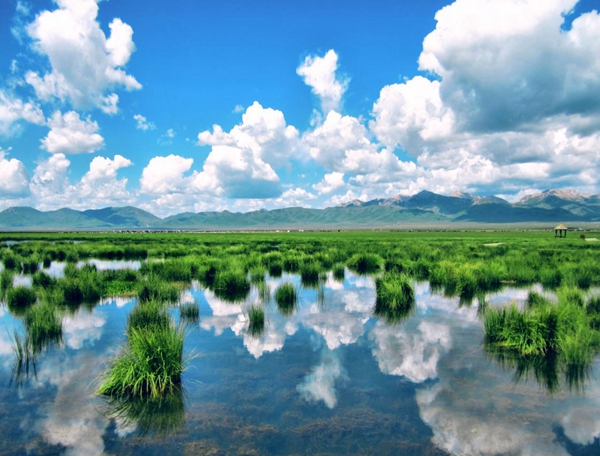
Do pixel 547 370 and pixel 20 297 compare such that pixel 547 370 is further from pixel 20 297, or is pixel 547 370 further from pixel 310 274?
pixel 20 297

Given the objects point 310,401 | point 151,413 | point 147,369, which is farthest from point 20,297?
point 310,401

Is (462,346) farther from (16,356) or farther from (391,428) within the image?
(16,356)

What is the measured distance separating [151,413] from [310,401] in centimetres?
301

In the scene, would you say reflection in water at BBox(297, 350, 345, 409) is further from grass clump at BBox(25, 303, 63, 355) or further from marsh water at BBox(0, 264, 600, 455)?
grass clump at BBox(25, 303, 63, 355)

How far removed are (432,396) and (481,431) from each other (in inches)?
55.2

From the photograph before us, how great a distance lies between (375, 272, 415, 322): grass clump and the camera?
601 inches

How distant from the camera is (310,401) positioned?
7.95 meters

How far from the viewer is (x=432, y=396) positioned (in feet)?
26.7

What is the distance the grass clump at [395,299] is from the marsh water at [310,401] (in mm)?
2228

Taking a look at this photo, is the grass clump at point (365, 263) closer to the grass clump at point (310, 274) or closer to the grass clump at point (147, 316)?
the grass clump at point (310, 274)

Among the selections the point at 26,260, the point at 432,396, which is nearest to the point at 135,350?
the point at 432,396

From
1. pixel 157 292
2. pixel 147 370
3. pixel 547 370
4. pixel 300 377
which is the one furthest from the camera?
pixel 157 292

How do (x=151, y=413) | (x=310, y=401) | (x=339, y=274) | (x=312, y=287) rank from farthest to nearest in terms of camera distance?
(x=339, y=274)
(x=312, y=287)
(x=310, y=401)
(x=151, y=413)

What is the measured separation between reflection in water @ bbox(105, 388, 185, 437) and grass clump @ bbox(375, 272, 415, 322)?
28.7ft
